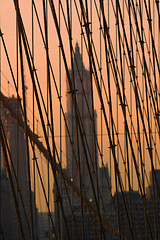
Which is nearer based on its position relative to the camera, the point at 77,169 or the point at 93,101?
the point at 93,101

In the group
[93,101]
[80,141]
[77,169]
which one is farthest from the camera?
[80,141]

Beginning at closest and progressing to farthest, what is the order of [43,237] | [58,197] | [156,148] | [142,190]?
[58,197] → [142,190] → [156,148] → [43,237]

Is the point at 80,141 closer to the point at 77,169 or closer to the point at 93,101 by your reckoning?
the point at 77,169

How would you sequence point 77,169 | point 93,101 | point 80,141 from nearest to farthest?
point 93,101, point 77,169, point 80,141

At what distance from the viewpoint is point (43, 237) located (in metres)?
43.6

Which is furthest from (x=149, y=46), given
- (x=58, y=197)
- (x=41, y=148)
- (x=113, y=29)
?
(x=58, y=197)

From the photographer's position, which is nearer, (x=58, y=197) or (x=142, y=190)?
(x=58, y=197)

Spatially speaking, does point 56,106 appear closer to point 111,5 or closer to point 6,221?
point 111,5

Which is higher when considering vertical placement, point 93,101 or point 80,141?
point 80,141

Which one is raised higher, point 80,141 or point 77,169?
point 80,141

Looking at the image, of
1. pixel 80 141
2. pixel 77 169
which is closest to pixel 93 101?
pixel 77 169

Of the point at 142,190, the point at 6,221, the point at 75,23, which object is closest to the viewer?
the point at 142,190

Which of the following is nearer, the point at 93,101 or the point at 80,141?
the point at 93,101

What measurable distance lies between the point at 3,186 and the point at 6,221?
11.5 feet
